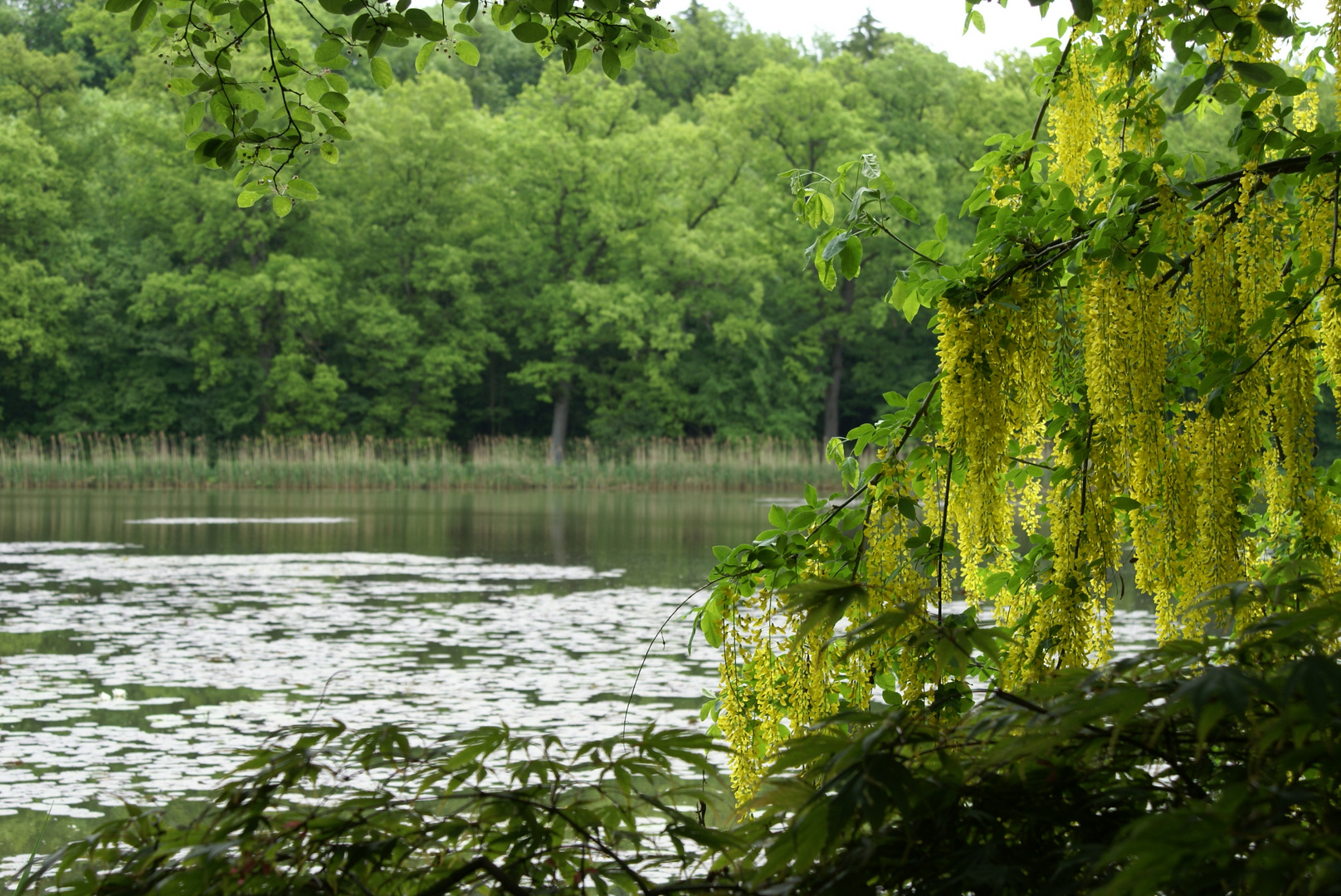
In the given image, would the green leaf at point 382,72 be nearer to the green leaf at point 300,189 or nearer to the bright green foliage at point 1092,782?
the green leaf at point 300,189

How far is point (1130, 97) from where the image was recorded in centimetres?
362

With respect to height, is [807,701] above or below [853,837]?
below

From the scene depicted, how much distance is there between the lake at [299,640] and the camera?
718 centimetres

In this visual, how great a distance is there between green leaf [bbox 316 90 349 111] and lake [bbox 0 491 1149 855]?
1594 mm

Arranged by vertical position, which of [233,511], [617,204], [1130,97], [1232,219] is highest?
[617,204]

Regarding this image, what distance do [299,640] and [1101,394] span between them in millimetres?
8934

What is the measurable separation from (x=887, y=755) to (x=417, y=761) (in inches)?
26.4

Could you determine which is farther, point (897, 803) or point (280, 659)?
point (280, 659)

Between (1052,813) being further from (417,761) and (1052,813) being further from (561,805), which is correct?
(417,761)

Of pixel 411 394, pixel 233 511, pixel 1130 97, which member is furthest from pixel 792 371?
pixel 1130 97

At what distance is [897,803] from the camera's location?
4.81 ft

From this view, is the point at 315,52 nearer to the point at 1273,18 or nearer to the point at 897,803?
the point at 1273,18

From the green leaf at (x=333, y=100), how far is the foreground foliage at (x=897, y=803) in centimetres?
211

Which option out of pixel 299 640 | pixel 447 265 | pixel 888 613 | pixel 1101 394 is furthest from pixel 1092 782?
pixel 447 265
